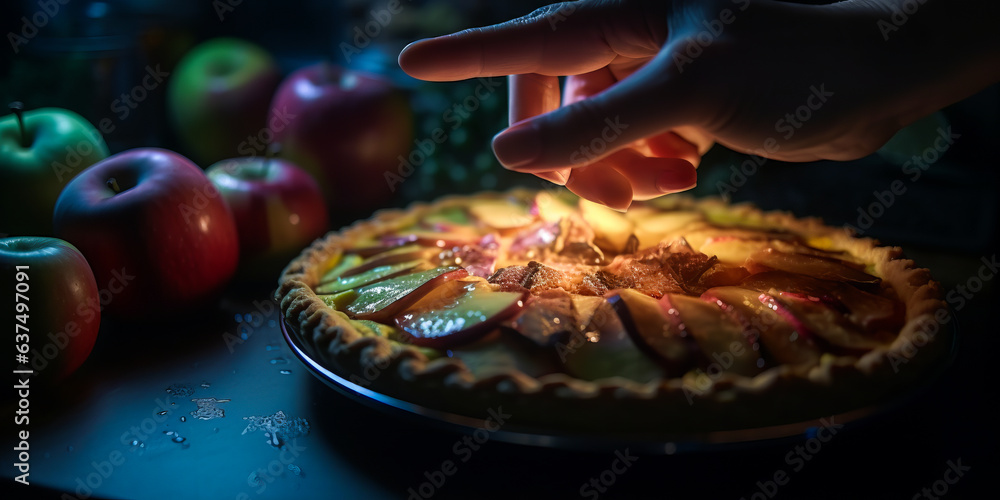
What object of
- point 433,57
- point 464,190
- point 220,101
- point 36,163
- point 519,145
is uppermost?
point 433,57

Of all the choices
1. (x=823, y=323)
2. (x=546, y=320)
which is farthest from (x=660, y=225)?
(x=546, y=320)

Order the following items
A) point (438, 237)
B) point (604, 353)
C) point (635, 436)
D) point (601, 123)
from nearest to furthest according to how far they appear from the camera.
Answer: point (635, 436) < point (601, 123) < point (604, 353) < point (438, 237)

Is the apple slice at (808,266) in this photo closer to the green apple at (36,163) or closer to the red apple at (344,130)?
the red apple at (344,130)

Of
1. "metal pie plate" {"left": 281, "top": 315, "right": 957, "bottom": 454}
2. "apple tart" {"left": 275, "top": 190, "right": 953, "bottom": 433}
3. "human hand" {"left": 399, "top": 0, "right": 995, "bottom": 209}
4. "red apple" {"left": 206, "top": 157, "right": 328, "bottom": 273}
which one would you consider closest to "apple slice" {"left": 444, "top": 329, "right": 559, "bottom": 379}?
"apple tart" {"left": 275, "top": 190, "right": 953, "bottom": 433}

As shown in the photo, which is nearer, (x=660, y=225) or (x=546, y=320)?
(x=546, y=320)

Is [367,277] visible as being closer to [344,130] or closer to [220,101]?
[344,130]

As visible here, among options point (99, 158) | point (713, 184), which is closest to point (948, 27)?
point (713, 184)

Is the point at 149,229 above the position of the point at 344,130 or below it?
above
